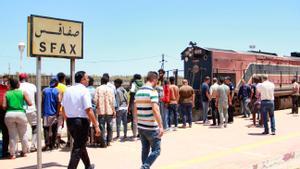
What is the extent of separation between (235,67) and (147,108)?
44.3ft

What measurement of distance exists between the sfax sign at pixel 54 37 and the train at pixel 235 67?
33.1 ft

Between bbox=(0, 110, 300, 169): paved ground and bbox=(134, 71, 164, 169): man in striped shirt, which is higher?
bbox=(134, 71, 164, 169): man in striped shirt

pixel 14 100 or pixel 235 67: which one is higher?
pixel 235 67

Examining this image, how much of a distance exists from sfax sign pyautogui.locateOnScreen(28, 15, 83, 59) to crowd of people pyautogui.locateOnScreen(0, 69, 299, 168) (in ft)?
2.22

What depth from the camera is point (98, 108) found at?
953cm

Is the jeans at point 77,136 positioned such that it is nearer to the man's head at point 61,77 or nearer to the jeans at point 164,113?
the man's head at point 61,77

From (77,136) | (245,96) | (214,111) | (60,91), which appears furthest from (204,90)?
(77,136)

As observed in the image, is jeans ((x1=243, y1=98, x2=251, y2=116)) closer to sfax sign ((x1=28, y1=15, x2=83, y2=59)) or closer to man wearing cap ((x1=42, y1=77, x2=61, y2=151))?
man wearing cap ((x1=42, y1=77, x2=61, y2=151))

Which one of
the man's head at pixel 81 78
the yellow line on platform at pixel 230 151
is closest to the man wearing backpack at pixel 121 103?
the yellow line on platform at pixel 230 151

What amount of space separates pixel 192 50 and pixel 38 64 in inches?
478

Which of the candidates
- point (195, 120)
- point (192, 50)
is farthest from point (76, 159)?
point (192, 50)

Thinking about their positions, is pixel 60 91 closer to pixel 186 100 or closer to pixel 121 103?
pixel 121 103

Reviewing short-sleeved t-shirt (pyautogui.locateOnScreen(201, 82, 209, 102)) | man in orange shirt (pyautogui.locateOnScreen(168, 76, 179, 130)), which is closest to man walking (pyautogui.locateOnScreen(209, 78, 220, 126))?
short-sleeved t-shirt (pyautogui.locateOnScreen(201, 82, 209, 102))

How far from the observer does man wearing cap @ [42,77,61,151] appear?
8.95 meters
